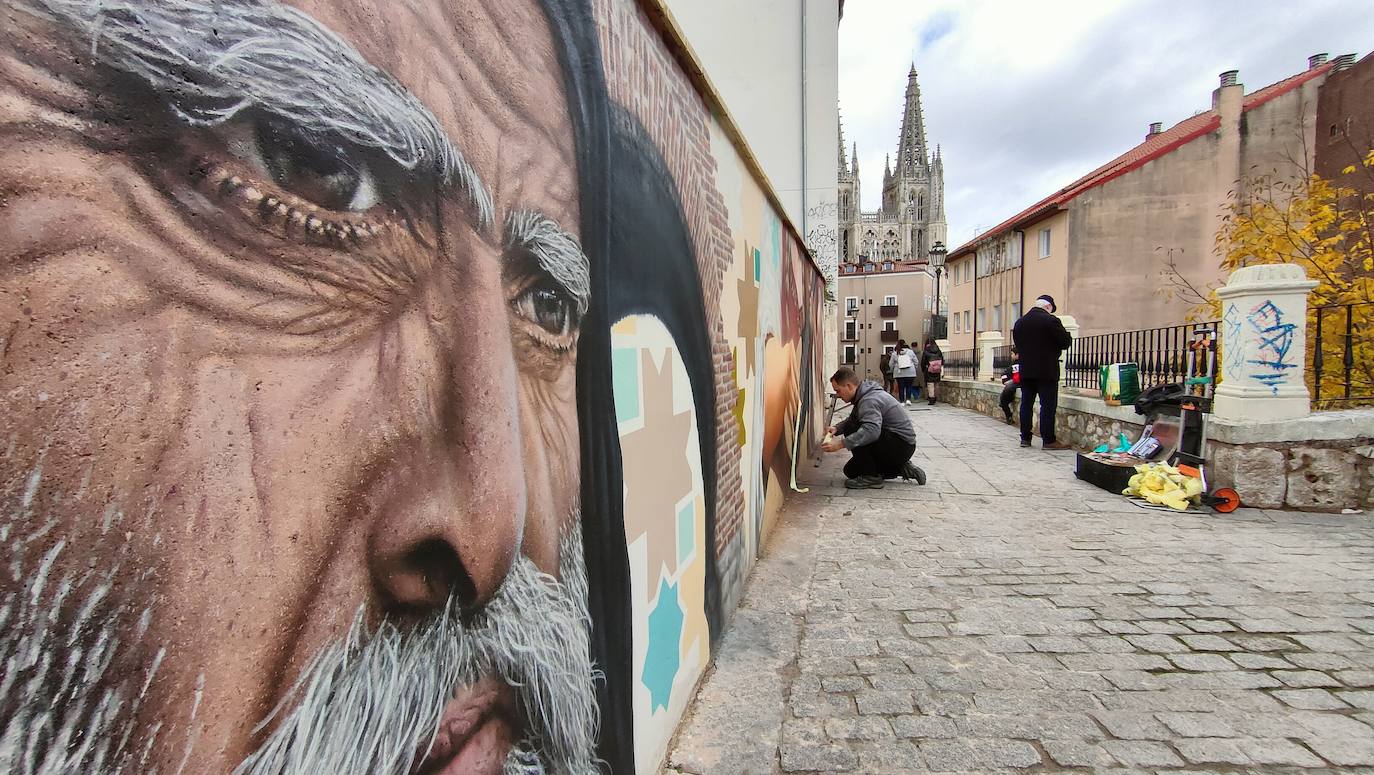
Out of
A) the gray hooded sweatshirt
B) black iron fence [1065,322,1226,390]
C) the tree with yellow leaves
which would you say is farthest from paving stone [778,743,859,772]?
the tree with yellow leaves

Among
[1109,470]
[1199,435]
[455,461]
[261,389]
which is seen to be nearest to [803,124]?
[1109,470]

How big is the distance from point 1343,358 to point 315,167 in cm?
964

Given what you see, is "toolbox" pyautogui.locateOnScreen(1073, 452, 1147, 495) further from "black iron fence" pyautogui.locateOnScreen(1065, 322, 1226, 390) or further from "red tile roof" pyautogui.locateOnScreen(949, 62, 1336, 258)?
"red tile roof" pyautogui.locateOnScreen(949, 62, 1336, 258)

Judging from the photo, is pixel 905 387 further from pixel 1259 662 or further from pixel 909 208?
pixel 909 208

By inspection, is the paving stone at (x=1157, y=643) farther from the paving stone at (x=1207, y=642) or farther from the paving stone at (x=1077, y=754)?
the paving stone at (x=1077, y=754)

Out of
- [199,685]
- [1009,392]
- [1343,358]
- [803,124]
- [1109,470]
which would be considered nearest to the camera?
[199,685]

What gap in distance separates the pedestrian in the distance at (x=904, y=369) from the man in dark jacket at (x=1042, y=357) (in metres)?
8.36

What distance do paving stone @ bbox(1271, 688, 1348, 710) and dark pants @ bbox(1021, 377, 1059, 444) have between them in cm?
656

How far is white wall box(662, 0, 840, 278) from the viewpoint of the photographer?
9.41 meters

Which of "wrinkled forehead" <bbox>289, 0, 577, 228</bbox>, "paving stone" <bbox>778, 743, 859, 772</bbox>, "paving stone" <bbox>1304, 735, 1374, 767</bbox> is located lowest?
"paving stone" <bbox>1304, 735, 1374, 767</bbox>

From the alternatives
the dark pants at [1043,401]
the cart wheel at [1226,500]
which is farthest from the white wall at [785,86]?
the cart wheel at [1226,500]

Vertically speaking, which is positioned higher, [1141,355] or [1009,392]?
[1141,355]

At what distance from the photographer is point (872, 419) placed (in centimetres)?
668

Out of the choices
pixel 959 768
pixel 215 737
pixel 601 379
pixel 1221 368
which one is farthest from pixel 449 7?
pixel 1221 368
